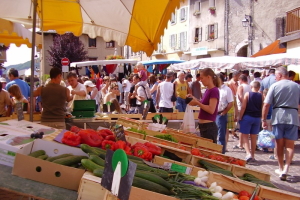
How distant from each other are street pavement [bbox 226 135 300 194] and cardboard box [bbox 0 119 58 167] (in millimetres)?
4086

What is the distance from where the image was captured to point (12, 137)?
137 inches

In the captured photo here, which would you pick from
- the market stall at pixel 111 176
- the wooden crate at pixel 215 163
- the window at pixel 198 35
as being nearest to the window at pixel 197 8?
the window at pixel 198 35

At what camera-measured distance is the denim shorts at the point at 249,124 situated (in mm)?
7875

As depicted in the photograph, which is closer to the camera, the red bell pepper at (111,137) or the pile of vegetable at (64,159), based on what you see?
the pile of vegetable at (64,159)

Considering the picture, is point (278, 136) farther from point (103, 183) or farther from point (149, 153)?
point (103, 183)

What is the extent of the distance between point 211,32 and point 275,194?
117ft

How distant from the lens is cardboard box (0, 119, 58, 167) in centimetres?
312

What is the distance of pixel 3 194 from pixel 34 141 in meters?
2.10

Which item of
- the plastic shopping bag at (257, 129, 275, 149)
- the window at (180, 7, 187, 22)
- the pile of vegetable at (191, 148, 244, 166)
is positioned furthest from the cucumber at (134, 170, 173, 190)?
the window at (180, 7, 187, 22)

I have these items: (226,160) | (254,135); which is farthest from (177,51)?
(226,160)

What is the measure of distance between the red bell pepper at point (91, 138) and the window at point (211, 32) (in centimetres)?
3435

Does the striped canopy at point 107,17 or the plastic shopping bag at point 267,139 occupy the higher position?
the striped canopy at point 107,17

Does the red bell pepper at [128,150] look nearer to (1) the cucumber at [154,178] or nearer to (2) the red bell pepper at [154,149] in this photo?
(2) the red bell pepper at [154,149]

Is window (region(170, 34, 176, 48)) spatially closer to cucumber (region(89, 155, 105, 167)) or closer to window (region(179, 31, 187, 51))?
window (region(179, 31, 187, 51))
